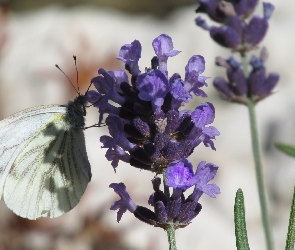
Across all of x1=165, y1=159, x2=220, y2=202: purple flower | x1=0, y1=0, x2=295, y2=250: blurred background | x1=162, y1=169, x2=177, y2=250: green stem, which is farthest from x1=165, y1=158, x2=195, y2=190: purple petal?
x1=0, y1=0, x2=295, y2=250: blurred background

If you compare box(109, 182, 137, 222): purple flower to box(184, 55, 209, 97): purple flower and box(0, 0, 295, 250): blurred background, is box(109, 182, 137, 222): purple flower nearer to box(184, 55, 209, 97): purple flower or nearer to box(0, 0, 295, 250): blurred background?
box(184, 55, 209, 97): purple flower

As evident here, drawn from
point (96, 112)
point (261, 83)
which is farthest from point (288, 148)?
point (96, 112)

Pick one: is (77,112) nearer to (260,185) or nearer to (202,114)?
Answer: (202,114)

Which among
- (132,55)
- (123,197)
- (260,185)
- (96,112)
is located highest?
(96,112)

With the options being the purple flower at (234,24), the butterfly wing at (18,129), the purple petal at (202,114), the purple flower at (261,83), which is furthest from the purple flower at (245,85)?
the purple petal at (202,114)

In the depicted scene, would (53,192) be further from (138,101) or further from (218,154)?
(218,154)

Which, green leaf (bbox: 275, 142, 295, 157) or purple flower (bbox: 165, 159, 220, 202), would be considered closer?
purple flower (bbox: 165, 159, 220, 202)

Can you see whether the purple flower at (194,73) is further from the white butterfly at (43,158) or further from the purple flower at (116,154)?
the white butterfly at (43,158)
